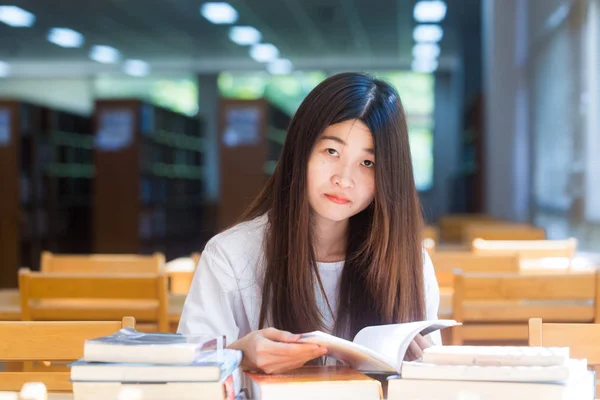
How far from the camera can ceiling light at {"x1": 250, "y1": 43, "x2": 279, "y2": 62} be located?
14.2 m

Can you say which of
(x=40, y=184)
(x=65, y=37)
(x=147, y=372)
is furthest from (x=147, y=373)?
(x=65, y=37)

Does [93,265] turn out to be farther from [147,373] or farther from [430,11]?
[430,11]

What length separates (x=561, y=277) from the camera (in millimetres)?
2482

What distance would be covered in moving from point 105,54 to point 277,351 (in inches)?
570

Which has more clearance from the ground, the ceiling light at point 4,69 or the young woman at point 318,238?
the ceiling light at point 4,69

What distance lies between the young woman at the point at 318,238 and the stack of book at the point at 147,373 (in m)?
0.36

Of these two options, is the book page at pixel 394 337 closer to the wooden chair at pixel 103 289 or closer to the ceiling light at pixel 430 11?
the wooden chair at pixel 103 289

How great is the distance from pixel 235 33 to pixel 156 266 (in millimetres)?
10334

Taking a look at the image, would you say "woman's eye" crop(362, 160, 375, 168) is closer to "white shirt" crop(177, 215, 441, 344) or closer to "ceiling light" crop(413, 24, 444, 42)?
"white shirt" crop(177, 215, 441, 344)

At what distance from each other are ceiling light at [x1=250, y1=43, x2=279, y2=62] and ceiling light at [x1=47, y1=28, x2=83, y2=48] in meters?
2.91

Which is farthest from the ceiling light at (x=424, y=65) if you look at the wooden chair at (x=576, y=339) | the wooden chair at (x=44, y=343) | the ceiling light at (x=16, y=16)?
the wooden chair at (x=44, y=343)

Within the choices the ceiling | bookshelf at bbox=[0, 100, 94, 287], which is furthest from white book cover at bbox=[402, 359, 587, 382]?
the ceiling

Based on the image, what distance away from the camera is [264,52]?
1483 centimetres

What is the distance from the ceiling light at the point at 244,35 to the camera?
41.6ft
